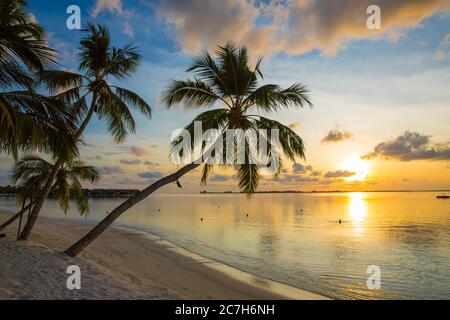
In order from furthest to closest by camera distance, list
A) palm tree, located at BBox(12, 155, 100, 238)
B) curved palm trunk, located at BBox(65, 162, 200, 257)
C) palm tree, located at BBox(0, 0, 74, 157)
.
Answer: palm tree, located at BBox(12, 155, 100, 238)
curved palm trunk, located at BBox(65, 162, 200, 257)
palm tree, located at BBox(0, 0, 74, 157)

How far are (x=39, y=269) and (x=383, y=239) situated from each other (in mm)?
26458

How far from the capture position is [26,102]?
25.0 ft

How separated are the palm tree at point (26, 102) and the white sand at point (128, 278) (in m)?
2.99

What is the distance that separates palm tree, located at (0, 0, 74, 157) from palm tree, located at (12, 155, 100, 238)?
5476mm

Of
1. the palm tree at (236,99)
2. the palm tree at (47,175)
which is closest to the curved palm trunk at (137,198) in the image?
the palm tree at (236,99)

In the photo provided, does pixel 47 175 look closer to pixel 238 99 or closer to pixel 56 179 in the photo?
pixel 56 179

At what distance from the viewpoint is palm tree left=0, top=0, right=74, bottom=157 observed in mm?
6109

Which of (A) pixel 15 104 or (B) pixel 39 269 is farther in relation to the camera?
(B) pixel 39 269

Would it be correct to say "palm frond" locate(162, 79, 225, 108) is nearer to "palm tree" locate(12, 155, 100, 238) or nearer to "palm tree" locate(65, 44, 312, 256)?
"palm tree" locate(65, 44, 312, 256)

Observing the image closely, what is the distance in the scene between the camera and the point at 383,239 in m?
26.9

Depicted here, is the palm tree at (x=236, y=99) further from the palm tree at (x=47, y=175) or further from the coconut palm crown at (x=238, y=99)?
the palm tree at (x=47, y=175)

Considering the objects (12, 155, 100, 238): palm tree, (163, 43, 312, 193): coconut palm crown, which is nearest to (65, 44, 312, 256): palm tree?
(163, 43, 312, 193): coconut palm crown
